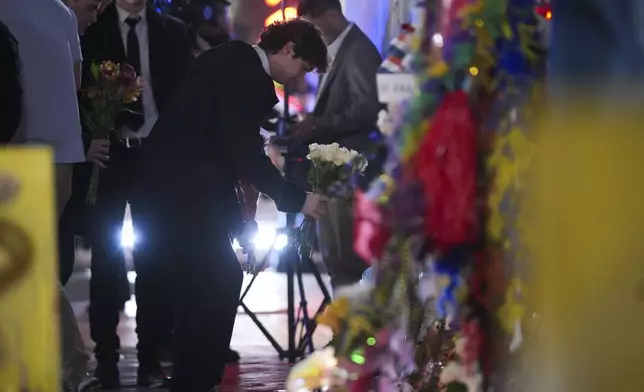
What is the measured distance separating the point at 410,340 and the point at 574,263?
515 millimetres

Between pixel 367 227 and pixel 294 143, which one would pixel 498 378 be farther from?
pixel 294 143

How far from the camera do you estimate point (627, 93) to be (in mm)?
1101

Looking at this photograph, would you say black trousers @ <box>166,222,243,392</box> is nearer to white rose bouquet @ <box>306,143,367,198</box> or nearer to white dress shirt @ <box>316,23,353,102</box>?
white rose bouquet @ <box>306,143,367,198</box>

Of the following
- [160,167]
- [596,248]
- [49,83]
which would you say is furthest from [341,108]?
[596,248]

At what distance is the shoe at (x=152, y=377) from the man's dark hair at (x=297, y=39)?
111 centimetres

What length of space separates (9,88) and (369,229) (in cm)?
78

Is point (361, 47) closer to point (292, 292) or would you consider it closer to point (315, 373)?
point (292, 292)

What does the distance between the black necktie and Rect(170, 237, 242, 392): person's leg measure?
744 millimetres

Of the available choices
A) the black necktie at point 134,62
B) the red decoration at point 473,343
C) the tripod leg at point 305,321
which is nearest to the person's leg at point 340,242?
the tripod leg at point 305,321

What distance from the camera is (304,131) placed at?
10.1 feet

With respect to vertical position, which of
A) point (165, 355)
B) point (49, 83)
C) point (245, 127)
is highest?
point (49, 83)

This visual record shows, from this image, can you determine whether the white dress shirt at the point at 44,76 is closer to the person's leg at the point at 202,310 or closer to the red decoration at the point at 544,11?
the person's leg at the point at 202,310

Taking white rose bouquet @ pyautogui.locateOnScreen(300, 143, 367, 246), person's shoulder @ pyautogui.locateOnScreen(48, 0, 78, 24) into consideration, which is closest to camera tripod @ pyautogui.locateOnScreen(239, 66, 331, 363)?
white rose bouquet @ pyautogui.locateOnScreen(300, 143, 367, 246)

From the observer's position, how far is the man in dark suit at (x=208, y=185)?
215cm
